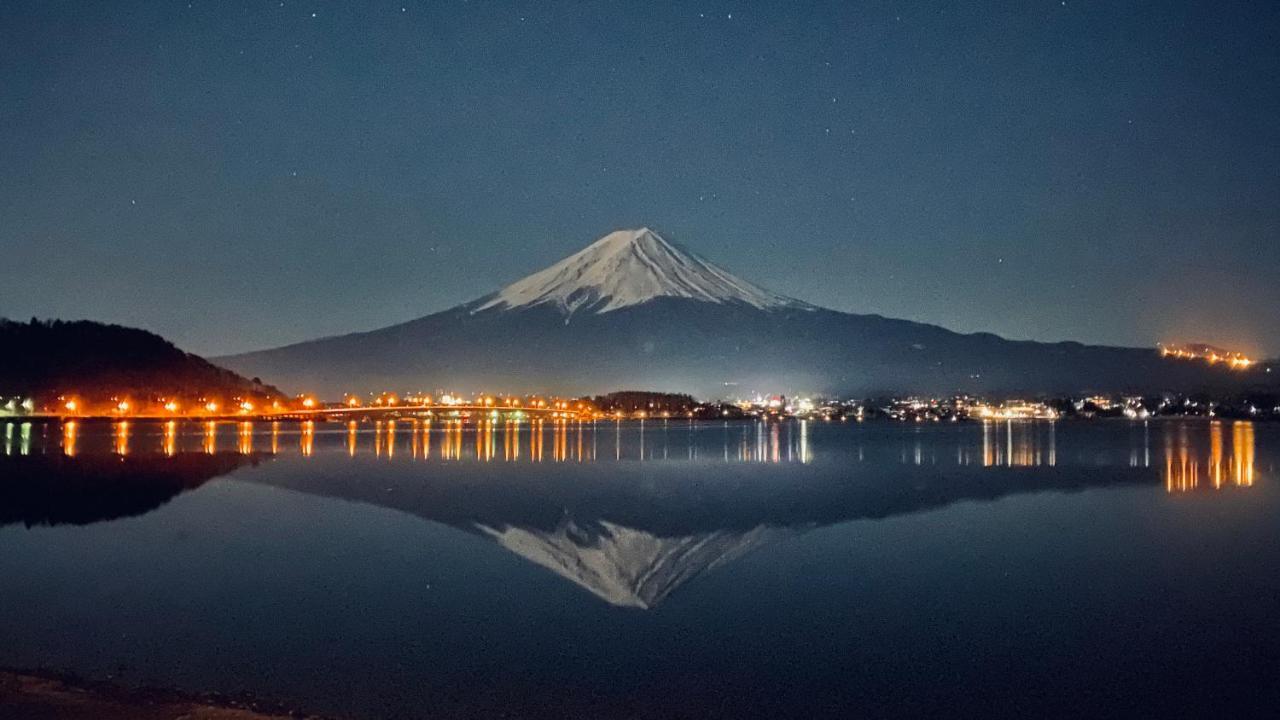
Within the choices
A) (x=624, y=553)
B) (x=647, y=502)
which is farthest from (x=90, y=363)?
(x=624, y=553)

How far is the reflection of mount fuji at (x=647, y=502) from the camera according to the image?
1484cm

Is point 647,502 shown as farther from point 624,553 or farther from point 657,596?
Answer: point 657,596

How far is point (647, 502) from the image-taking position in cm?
2295

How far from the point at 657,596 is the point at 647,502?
10.8 metres

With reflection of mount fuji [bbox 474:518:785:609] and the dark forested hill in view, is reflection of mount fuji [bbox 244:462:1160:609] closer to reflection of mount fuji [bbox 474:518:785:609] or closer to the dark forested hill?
reflection of mount fuji [bbox 474:518:785:609]

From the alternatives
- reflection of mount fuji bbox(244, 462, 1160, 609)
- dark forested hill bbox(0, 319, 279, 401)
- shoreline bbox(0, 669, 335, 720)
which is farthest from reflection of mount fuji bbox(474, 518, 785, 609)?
dark forested hill bbox(0, 319, 279, 401)

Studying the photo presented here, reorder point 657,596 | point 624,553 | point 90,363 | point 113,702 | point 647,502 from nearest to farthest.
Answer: point 113,702, point 657,596, point 624,553, point 647,502, point 90,363

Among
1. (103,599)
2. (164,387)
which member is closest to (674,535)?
(103,599)

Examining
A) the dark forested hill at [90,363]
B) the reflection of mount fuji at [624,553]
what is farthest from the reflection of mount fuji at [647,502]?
the dark forested hill at [90,363]

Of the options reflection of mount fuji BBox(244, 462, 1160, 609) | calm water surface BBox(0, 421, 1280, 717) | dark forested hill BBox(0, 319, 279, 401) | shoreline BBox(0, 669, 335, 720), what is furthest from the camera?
dark forested hill BBox(0, 319, 279, 401)

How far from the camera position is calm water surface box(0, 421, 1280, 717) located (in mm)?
8242

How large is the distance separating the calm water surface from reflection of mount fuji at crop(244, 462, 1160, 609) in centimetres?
12

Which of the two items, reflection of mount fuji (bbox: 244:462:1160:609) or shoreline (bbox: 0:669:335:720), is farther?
reflection of mount fuji (bbox: 244:462:1160:609)

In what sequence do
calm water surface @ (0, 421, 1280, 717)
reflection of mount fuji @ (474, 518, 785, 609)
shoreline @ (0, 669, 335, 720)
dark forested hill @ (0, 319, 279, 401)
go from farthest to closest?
dark forested hill @ (0, 319, 279, 401)
reflection of mount fuji @ (474, 518, 785, 609)
calm water surface @ (0, 421, 1280, 717)
shoreline @ (0, 669, 335, 720)
